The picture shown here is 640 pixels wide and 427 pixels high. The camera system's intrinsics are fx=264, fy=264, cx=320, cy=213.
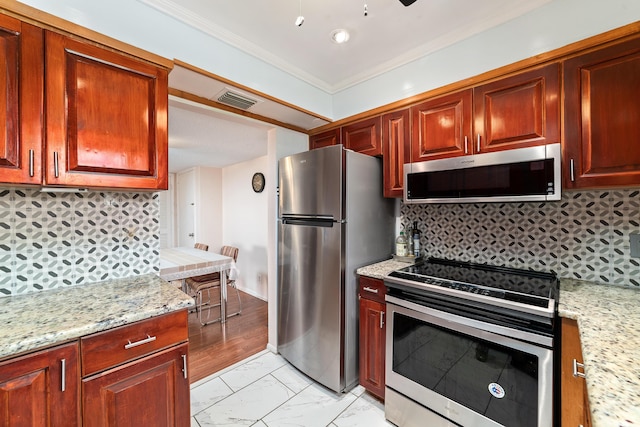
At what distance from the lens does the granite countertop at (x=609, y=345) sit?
566 mm

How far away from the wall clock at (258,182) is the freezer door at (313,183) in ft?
6.62

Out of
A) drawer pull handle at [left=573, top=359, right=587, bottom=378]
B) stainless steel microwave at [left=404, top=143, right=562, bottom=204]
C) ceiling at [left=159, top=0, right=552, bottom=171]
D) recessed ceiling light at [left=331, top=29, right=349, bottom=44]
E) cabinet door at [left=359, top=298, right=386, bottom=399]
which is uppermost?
ceiling at [left=159, top=0, right=552, bottom=171]

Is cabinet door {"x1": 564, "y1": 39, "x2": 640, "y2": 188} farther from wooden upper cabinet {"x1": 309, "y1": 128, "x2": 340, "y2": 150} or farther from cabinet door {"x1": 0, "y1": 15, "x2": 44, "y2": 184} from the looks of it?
cabinet door {"x1": 0, "y1": 15, "x2": 44, "y2": 184}

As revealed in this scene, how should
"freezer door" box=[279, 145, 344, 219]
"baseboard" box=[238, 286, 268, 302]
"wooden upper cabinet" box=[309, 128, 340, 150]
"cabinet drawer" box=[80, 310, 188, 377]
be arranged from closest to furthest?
"cabinet drawer" box=[80, 310, 188, 377]
"freezer door" box=[279, 145, 344, 219]
"wooden upper cabinet" box=[309, 128, 340, 150]
"baseboard" box=[238, 286, 268, 302]

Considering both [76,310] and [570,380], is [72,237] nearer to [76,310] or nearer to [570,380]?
[76,310]

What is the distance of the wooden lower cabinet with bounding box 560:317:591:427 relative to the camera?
1.10 metres

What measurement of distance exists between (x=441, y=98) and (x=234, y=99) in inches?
59.0

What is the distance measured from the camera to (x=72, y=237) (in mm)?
1489

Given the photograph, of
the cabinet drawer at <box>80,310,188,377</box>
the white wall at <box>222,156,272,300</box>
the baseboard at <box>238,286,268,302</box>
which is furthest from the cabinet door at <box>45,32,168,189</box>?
the baseboard at <box>238,286,268,302</box>

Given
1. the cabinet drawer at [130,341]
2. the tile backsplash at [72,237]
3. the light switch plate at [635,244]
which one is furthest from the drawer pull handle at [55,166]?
the light switch plate at [635,244]

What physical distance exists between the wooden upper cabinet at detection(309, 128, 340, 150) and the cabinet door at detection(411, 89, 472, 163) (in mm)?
759

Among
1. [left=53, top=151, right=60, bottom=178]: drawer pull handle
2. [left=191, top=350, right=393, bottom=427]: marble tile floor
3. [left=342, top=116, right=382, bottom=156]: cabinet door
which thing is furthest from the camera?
[left=342, top=116, right=382, bottom=156]: cabinet door

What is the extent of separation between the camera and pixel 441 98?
71.6 inches

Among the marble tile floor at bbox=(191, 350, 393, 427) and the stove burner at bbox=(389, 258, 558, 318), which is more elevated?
the stove burner at bbox=(389, 258, 558, 318)
